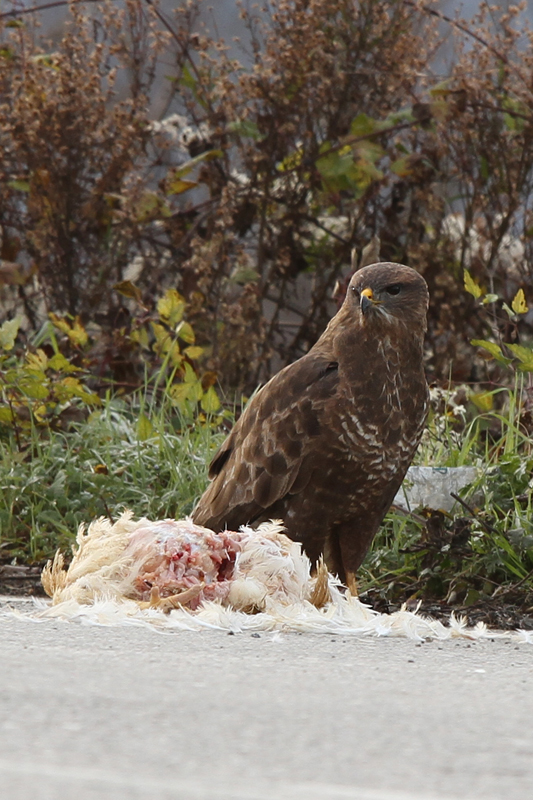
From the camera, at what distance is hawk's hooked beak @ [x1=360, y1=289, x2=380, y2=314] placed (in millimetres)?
4223

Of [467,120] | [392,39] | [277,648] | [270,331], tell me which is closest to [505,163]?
[467,120]

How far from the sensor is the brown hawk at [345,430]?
13.6 ft

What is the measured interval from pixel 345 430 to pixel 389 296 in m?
0.53

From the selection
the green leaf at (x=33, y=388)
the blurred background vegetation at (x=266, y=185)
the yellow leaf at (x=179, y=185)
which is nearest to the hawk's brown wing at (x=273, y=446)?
the green leaf at (x=33, y=388)

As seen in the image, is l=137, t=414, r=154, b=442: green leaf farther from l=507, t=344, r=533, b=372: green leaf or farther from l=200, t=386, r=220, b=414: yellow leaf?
l=507, t=344, r=533, b=372: green leaf

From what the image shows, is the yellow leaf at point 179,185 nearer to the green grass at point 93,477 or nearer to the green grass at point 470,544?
the green grass at point 93,477

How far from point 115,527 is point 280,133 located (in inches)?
146

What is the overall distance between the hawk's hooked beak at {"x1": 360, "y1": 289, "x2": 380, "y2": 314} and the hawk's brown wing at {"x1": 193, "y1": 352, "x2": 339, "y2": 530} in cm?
24

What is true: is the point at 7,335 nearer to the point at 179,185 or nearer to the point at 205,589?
the point at 179,185

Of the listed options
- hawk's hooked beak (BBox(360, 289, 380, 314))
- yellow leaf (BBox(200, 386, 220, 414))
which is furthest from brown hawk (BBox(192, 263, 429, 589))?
yellow leaf (BBox(200, 386, 220, 414))

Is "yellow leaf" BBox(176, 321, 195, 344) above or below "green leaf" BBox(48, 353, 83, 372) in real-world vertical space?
above

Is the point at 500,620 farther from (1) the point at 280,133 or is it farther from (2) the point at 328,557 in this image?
(1) the point at 280,133

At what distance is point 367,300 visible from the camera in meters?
4.23

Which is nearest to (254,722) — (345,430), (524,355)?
(345,430)
